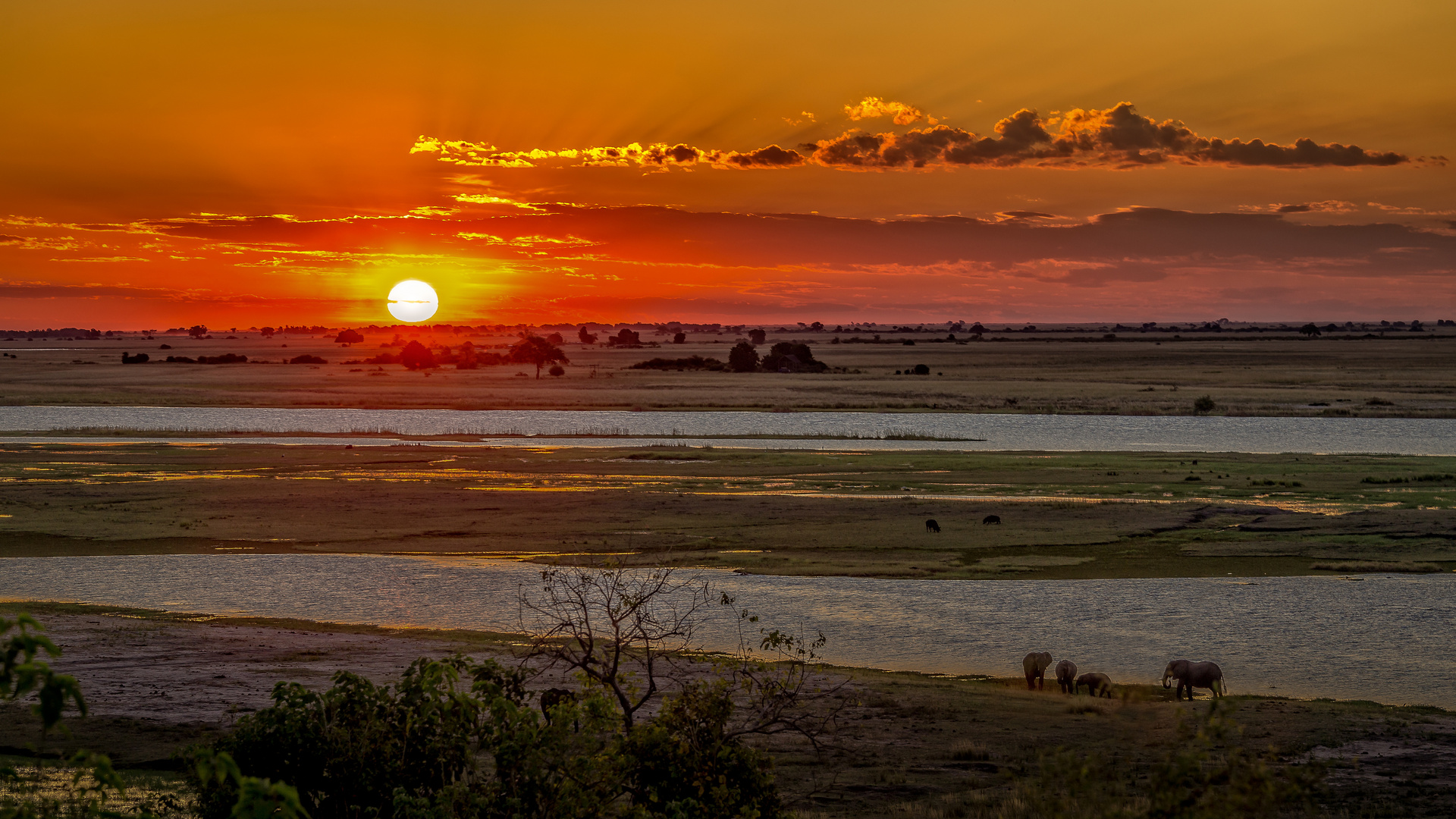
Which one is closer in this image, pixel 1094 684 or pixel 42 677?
pixel 42 677

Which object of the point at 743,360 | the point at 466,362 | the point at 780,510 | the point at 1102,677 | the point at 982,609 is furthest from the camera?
the point at 466,362

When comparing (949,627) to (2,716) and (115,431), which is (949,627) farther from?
(115,431)

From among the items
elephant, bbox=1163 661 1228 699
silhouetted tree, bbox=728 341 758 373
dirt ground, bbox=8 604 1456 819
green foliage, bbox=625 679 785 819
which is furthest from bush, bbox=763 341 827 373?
green foliage, bbox=625 679 785 819

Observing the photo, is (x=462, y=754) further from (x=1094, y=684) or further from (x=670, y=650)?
(x=1094, y=684)

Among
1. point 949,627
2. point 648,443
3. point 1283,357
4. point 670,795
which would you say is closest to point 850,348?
point 1283,357

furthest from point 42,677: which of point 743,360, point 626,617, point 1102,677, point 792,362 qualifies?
point 743,360

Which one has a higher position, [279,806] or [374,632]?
[279,806]

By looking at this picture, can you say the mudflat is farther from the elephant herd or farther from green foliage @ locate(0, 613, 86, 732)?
green foliage @ locate(0, 613, 86, 732)
